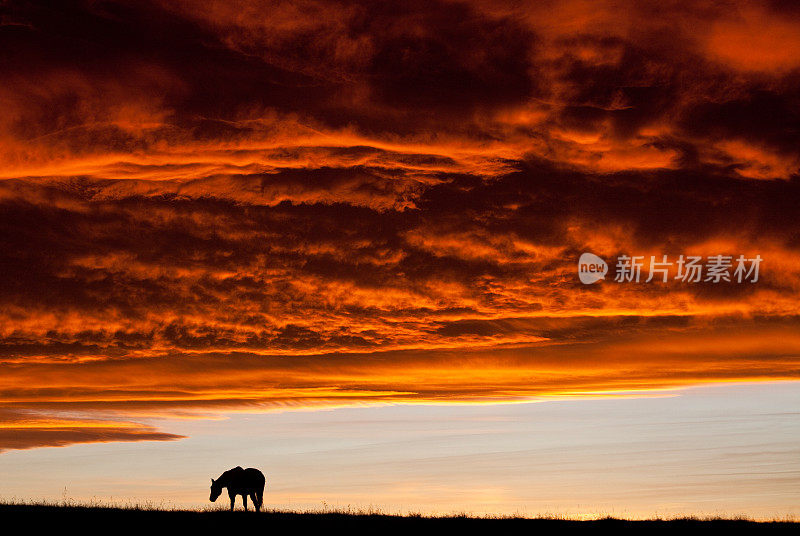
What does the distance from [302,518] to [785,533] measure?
13.3 m

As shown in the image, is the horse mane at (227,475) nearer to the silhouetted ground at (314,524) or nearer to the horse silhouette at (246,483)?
the horse silhouette at (246,483)

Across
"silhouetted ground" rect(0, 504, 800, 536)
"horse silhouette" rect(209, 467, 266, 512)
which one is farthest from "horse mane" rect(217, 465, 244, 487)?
"silhouetted ground" rect(0, 504, 800, 536)

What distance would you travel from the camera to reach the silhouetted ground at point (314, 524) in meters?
23.1

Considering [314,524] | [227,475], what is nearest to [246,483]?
[227,475]

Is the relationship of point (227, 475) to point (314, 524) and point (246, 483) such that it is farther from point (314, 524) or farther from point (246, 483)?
point (314, 524)

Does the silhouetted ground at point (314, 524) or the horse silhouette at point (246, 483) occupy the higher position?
the horse silhouette at point (246, 483)

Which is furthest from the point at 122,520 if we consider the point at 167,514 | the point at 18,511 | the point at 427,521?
the point at 427,521

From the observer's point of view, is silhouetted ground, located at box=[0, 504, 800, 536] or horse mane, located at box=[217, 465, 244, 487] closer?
silhouetted ground, located at box=[0, 504, 800, 536]

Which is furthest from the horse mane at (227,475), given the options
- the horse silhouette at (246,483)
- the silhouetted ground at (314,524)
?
the silhouetted ground at (314,524)

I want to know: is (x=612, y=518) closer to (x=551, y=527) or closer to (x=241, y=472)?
(x=551, y=527)

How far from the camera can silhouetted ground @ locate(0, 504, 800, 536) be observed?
23125 millimetres

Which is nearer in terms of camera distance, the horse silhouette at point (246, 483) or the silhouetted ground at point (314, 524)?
the silhouetted ground at point (314, 524)

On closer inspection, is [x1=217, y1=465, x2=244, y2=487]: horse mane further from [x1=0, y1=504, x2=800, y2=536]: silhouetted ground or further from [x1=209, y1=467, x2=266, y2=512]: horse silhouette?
[x1=0, y1=504, x2=800, y2=536]: silhouetted ground

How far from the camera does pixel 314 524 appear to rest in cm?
2414
